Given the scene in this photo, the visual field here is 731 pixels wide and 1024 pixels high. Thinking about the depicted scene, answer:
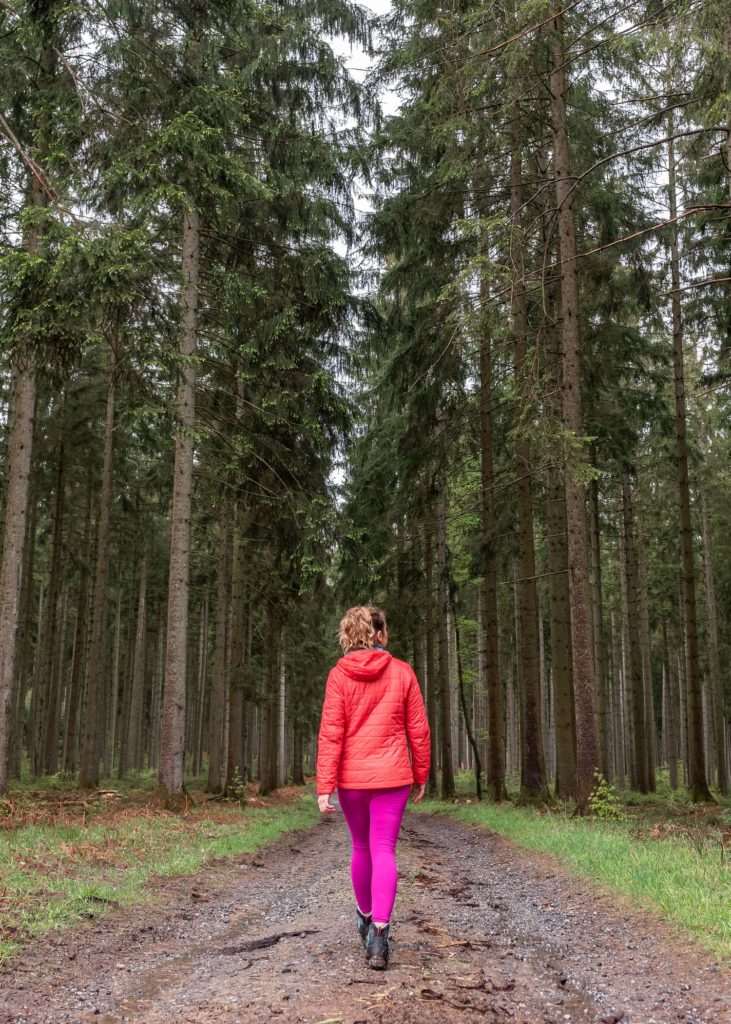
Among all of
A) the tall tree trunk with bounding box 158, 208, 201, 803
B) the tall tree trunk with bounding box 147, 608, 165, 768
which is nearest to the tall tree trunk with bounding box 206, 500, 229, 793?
the tall tree trunk with bounding box 158, 208, 201, 803

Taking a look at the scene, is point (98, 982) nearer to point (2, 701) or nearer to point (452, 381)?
point (2, 701)

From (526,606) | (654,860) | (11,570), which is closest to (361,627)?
(654,860)

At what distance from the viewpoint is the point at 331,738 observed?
4.68 meters

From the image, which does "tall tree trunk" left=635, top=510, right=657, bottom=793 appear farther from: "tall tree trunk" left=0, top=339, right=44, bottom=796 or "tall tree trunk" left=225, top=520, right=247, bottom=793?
"tall tree trunk" left=0, top=339, right=44, bottom=796

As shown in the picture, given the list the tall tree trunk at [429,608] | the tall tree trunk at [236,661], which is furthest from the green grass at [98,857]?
the tall tree trunk at [429,608]

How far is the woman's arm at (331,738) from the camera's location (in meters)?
4.61

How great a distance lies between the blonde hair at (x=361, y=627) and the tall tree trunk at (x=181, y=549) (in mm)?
7980

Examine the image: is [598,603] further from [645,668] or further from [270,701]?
[270,701]

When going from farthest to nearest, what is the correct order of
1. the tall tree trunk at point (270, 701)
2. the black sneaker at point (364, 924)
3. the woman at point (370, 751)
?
the tall tree trunk at point (270, 701), the black sneaker at point (364, 924), the woman at point (370, 751)

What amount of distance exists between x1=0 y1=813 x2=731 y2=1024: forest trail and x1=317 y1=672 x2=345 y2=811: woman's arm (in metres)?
1.00

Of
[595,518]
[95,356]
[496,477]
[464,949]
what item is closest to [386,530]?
[496,477]

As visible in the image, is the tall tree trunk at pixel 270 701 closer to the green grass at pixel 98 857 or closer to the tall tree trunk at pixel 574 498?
the green grass at pixel 98 857

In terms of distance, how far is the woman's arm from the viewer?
4.61m

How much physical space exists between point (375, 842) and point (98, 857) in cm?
457
